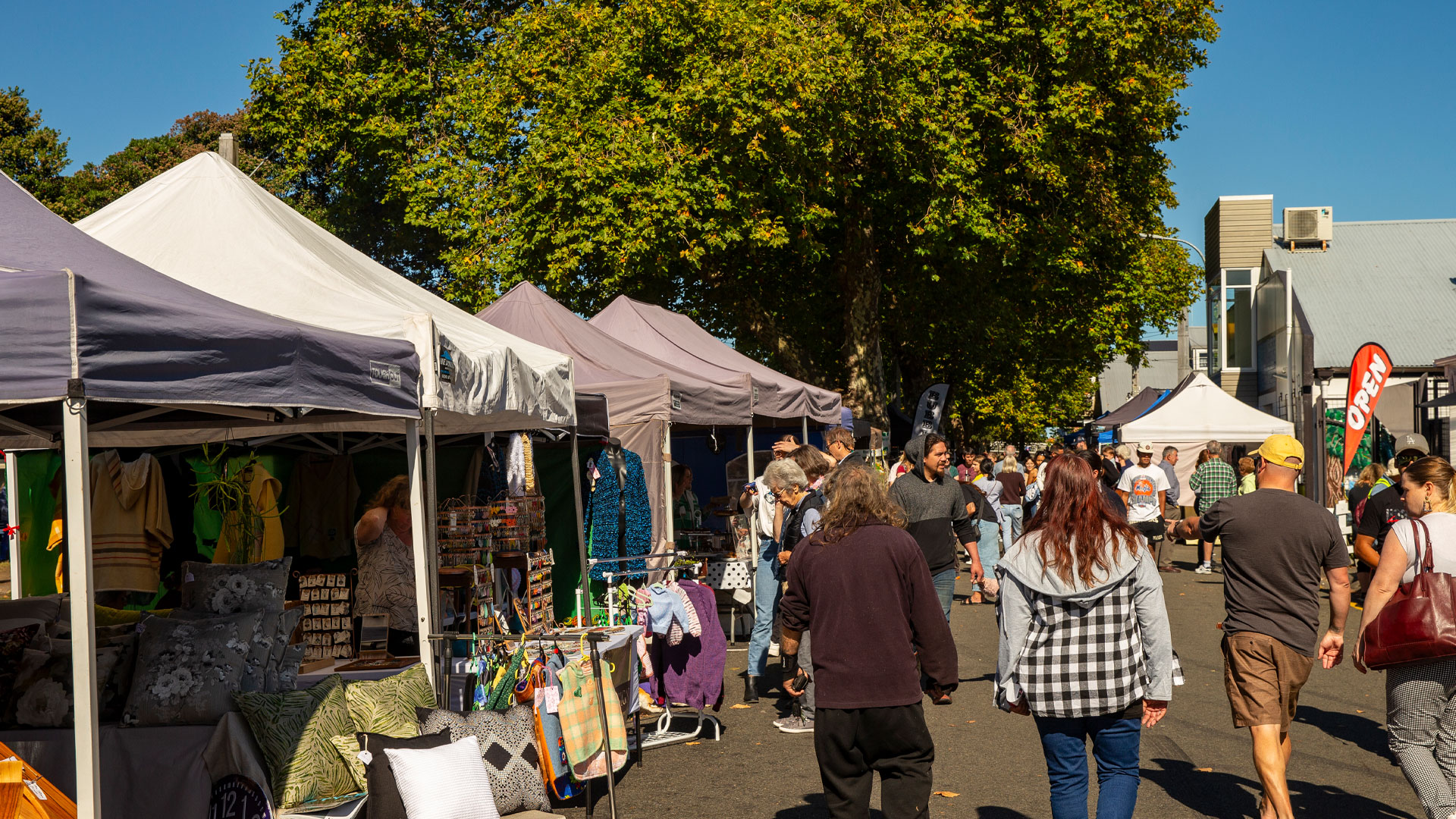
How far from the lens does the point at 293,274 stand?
5.97 meters

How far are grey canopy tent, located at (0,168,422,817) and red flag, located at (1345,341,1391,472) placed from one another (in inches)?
543

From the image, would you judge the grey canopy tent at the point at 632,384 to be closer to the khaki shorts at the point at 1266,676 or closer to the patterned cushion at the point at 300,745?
the patterned cushion at the point at 300,745

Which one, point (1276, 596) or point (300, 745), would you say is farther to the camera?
point (1276, 596)

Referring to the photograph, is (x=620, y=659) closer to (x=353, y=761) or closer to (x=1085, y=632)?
(x=353, y=761)

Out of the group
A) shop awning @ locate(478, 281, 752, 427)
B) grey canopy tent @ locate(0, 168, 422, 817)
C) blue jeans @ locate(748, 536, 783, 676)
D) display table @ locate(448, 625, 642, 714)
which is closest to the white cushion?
display table @ locate(448, 625, 642, 714)

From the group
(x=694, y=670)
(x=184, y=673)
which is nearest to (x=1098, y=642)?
(x=184, y=673)

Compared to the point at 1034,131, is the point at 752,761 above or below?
below

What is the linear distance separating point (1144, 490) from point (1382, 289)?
53.9 ft

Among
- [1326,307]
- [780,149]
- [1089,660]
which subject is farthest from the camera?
[1326,307]

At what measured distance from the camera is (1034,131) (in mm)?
22375

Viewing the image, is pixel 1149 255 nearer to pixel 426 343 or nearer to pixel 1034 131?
pixel 1034 131

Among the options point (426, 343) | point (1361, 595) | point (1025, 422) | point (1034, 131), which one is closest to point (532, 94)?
point (1034, 131)

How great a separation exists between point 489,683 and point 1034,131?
18.5 meters

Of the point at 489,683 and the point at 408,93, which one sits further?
the point at 408,93
